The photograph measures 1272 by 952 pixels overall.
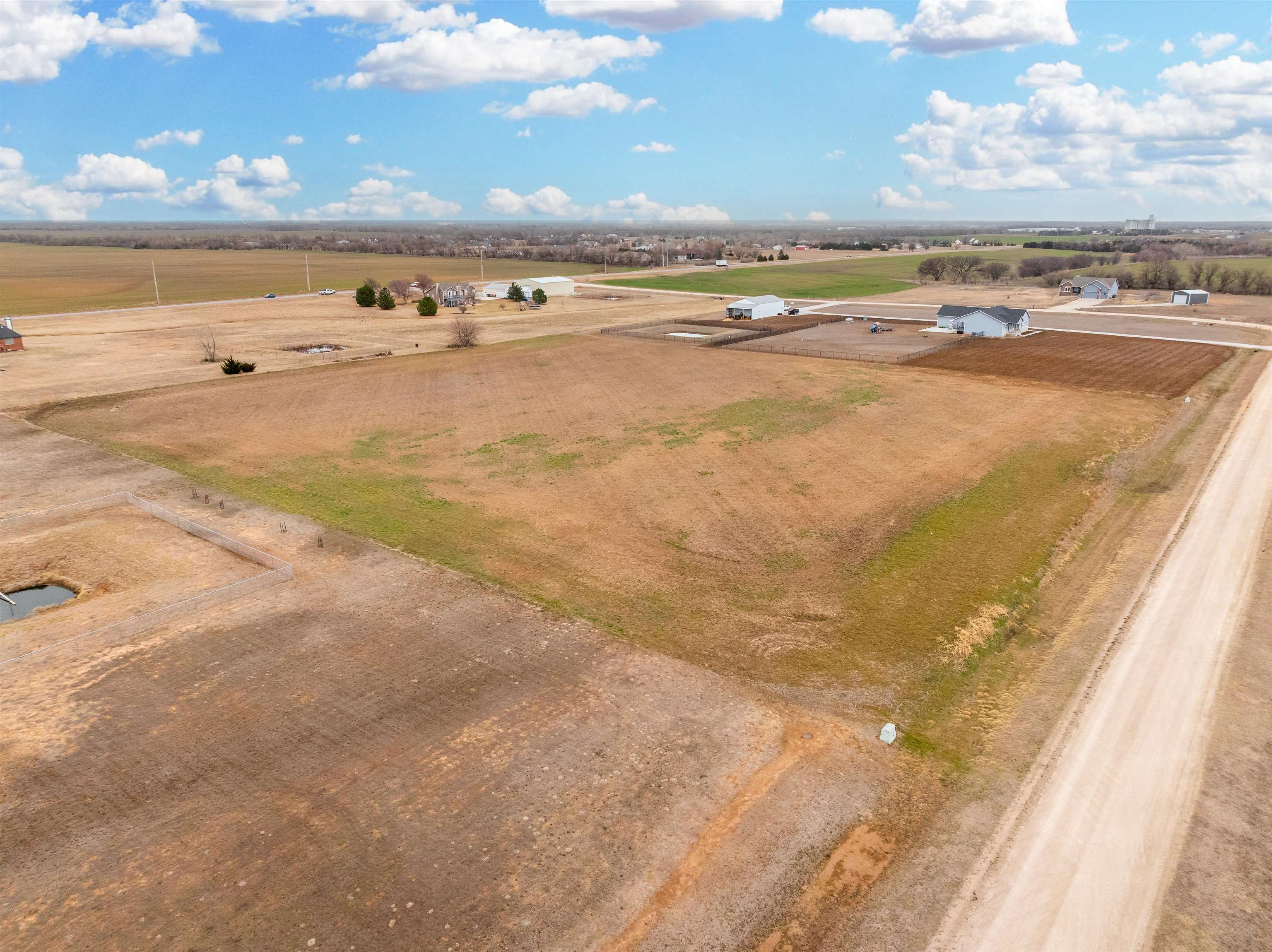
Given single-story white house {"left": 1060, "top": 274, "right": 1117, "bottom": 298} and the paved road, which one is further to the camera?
single-story white house {"left": 1060, "top": 274, "right": 1117, "bottom": 298}

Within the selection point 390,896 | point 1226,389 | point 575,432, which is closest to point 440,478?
point 575,432

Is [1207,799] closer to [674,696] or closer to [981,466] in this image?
[674,696]

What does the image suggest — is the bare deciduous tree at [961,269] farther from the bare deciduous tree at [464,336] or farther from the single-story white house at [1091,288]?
the bare deciduous tree at [464,336]

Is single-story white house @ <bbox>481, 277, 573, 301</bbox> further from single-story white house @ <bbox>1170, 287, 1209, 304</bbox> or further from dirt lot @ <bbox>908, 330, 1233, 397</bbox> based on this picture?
single-story white house @ <bbox>1170, 287, 1209, 304</bbox>

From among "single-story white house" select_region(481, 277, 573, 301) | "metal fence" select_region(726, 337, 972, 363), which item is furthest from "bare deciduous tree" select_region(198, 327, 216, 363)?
"metal fence" select_region(726, 337, 972, 363)

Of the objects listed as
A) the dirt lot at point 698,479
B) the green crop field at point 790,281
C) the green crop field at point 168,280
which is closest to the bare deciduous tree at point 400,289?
the green crop field at point 168,280

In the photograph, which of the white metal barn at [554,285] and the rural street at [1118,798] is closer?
the rural street at [1118,798]
